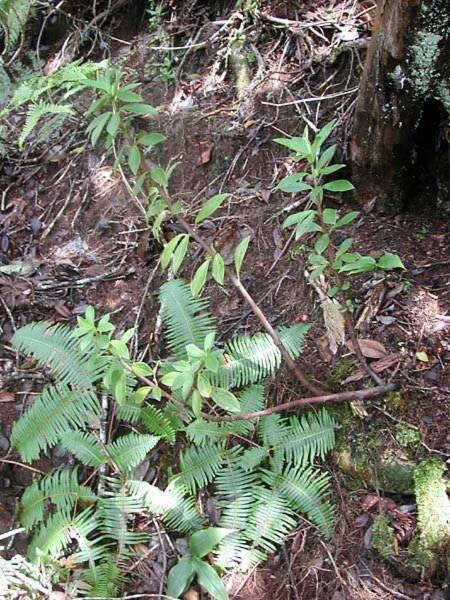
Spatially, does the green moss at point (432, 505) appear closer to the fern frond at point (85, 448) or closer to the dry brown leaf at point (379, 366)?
the dry brown leaf at point (379, 366)

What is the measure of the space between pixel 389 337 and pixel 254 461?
36.6 inches

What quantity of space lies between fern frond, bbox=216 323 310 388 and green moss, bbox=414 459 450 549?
33.3 inches

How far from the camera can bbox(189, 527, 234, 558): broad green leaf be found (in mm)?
2738

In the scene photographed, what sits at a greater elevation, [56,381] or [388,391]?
[388,391]

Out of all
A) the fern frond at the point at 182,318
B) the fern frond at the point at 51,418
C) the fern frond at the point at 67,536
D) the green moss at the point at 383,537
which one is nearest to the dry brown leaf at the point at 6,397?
the fern frond at the point at 51,418

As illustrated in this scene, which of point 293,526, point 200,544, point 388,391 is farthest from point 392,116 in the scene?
point 200,544

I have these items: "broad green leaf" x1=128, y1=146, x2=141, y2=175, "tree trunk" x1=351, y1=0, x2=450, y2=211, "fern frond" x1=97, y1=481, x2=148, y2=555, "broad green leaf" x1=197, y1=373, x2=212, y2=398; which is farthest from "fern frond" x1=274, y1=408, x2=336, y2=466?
"broad green leaf" x1=128, y1=146, x2=141, y2=175

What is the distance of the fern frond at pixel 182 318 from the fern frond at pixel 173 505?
740mm

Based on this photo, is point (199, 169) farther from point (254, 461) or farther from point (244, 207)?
point (254, 461)

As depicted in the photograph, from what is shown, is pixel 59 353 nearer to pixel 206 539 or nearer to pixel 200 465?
pixel 200 465

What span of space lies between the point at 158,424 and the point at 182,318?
1.97 ft

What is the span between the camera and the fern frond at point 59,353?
3270 mm

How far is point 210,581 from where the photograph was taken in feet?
8.73

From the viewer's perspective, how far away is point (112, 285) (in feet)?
12.6
